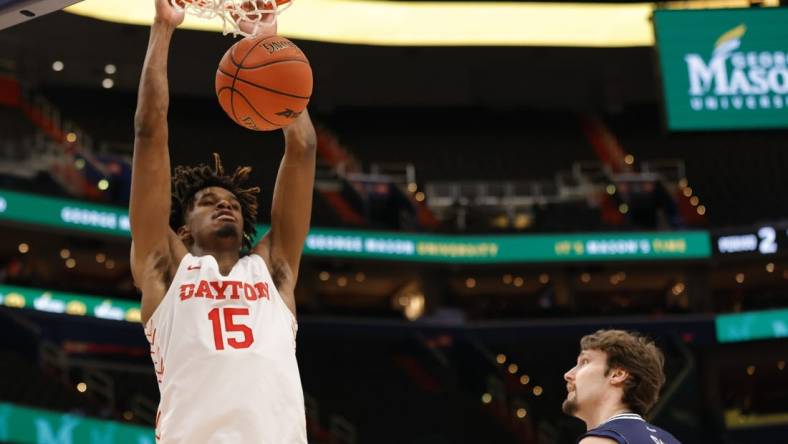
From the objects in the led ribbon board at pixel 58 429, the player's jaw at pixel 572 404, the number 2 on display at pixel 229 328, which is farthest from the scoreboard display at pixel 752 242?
the number 2 on display at pixel 229 328

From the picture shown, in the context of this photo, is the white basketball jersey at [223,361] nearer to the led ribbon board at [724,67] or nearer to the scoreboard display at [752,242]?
the led ribbon board at [724,67]

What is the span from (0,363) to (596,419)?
40.9 ft

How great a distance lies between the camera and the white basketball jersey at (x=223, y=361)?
332cm

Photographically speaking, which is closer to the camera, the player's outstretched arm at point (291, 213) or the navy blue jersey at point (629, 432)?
the navy blue jersey at point (629, 432)

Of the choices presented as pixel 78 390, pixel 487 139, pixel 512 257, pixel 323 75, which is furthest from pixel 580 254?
pixel 78 390

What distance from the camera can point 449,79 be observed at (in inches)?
966

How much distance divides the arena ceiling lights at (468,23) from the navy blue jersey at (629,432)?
19819 millimetres

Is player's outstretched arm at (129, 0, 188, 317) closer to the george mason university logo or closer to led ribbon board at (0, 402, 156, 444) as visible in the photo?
led ribbon board at (0, 402, 156, 444)

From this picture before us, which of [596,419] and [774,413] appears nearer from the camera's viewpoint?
[596,419]

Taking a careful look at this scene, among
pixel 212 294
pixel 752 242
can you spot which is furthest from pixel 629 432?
pixel 752 242

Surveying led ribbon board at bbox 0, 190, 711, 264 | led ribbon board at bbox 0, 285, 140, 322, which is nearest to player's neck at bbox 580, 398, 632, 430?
led ribbon board at bbox 0, 285, 140, 322

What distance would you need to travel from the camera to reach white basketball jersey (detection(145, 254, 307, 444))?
3.32 m

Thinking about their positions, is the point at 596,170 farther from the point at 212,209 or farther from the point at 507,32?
the point at 212,209

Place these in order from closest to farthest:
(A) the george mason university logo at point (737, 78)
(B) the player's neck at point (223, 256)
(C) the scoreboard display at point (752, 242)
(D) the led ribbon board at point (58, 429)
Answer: (B) the player's neck at point (223, 256) < (D) the led ribbon board at point (58, 429) < (A) the george mason university logo at point (737, 78) < (C) the scoreboard display at point (752, 242)
